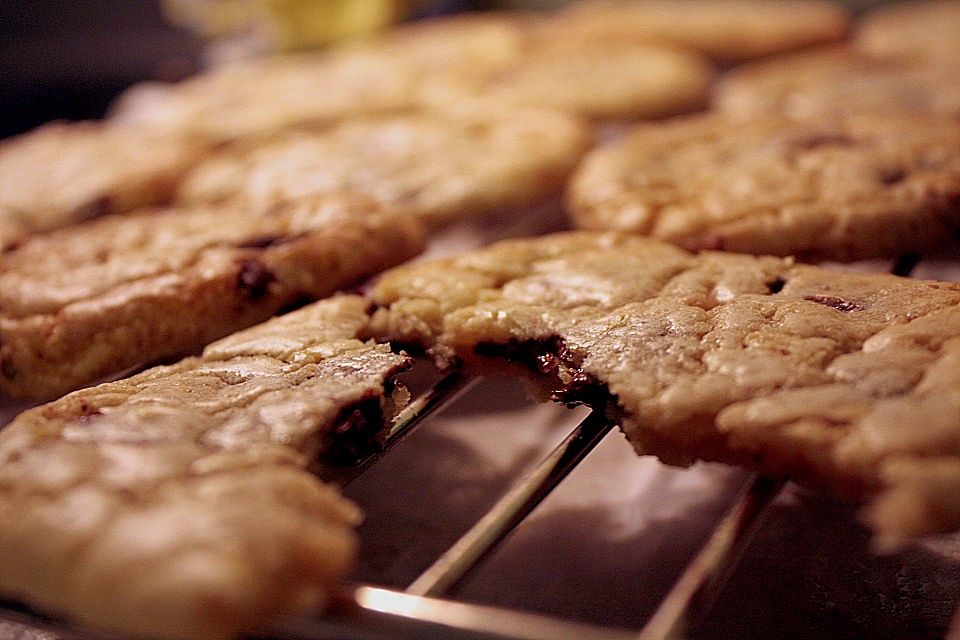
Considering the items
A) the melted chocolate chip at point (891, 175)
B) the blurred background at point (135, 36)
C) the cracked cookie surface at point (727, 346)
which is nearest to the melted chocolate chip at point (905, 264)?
the melted chocolate chip at point (891, 175)

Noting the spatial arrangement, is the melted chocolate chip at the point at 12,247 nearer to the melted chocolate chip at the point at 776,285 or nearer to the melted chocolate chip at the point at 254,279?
the melted chocolate chip at the point at 254,279

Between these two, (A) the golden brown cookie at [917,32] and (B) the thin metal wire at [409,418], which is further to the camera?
(A) the golden brown cookie at [917,32]

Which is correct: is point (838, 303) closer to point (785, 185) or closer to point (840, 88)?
point (785, 185)

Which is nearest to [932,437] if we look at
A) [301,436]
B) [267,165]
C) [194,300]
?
[301,436]

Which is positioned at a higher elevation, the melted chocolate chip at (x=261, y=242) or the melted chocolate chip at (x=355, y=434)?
the melted chocolate chip at (x=261, y=242)

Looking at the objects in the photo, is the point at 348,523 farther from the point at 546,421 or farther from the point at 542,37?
the point at 542,37

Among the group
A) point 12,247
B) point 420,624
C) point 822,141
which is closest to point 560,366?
point 420,624

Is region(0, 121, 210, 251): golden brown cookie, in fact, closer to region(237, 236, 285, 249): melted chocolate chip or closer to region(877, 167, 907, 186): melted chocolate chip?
region(237, 236, 285, 249): melted chocolate chip
